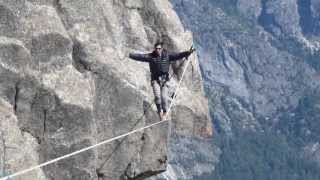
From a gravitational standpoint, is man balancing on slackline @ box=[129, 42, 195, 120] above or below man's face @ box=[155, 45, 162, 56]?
below

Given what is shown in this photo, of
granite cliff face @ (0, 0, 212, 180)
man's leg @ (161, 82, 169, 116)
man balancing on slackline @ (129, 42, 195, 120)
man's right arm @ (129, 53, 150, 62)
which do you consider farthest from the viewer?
man's leg @ (161, 82, 169, 116)

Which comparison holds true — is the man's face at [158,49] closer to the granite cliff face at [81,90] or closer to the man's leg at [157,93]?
the man's leg at [157,93]

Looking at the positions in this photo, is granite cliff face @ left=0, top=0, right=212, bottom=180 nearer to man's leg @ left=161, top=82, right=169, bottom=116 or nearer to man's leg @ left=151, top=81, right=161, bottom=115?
man's leg @ left=161, top=82, right=169, bottom=116

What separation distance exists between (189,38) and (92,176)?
1298cm

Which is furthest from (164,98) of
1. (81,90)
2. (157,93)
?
(81,90)

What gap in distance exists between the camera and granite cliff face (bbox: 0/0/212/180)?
3706 centimetres

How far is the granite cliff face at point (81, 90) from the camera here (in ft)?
122

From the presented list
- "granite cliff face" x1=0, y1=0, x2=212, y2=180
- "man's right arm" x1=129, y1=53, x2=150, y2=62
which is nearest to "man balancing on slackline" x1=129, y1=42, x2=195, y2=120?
"man's right arm" x1=129, y1=53, x2=150, y2=62

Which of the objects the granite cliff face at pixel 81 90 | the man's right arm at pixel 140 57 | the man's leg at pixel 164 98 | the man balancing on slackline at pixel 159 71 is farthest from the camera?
the man's leg at pixel 164 98

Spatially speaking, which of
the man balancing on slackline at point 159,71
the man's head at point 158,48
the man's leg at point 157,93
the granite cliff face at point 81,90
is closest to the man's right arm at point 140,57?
the man balancing on slackline at point 159,71

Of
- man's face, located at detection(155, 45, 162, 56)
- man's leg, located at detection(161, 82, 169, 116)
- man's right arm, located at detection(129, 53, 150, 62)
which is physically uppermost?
man's face, located at detection(155, 45, 162, 56)

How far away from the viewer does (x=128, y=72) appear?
4241 cm

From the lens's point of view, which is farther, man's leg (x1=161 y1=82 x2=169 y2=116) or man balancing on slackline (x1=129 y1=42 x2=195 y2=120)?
man's leg (x1=161 y1=82 x2=169 y2=116)

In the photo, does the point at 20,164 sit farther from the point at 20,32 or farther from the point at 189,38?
the point at 189,38
